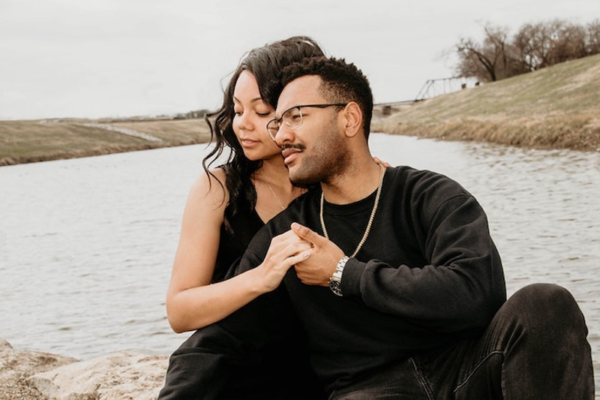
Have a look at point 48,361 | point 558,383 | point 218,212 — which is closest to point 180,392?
point 218,212

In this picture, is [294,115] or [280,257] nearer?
[280,257]

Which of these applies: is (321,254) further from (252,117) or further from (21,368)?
(21,368)

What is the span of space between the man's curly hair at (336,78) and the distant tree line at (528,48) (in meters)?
68.2

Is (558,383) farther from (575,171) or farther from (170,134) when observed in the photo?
(170,134)

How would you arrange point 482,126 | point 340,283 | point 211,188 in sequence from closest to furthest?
point 340,283 → point 211,188 → point 482,126

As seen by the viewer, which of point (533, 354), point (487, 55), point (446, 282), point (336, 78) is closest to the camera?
point (533, 354)

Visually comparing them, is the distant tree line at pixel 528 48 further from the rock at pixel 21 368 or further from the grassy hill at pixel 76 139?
the rock at pixel 21 368

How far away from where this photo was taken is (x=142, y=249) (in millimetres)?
13828

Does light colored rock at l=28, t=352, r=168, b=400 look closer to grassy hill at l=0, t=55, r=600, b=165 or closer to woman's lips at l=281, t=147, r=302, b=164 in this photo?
woman's lips at l=281, t=147, r=302, b=164

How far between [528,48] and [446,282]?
254 feet

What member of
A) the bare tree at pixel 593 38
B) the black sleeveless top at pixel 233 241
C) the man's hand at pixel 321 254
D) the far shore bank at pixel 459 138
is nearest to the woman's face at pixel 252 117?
the black sleeveless top at pixel 233 241

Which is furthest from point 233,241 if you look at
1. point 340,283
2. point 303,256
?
point 340,283

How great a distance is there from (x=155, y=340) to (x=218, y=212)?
4.41m

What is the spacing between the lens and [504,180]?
17828 millimetres
